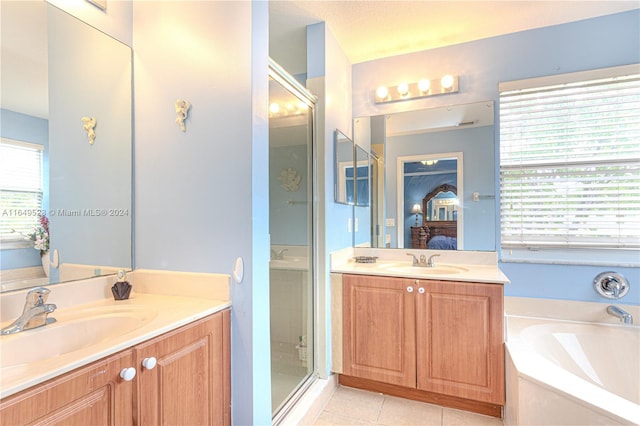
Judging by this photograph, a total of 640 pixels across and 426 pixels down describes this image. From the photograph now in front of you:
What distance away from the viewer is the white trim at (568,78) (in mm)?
2068

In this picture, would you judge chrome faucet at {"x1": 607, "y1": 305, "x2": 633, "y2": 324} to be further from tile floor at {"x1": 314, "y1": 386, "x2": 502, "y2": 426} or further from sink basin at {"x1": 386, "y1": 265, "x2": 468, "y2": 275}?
tile floor at {"x1": 314, "y1": 386, "x2": 502, "y2": 426}

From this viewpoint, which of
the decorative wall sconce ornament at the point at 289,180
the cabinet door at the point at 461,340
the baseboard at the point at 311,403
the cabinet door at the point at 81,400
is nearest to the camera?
the cabinet door at the point at 81,400

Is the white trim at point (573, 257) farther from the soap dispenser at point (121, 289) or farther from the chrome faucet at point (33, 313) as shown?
the chrome faucet at point (33, 313)

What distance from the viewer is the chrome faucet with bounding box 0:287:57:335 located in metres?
1.00

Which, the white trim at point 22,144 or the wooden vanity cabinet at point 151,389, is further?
the white trim at point 22,144

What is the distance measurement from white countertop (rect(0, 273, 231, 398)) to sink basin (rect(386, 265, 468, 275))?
1.27m

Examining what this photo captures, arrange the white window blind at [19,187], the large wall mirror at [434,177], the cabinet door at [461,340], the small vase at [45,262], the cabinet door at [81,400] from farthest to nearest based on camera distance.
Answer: the large wall mirror at [434,177]
the cabinet door at [461,340]
the small vase at [45,262]
the white window blind at [19,187]
the cabinet door at [81,400]

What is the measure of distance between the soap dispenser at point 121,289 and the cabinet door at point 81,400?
0.56 metres

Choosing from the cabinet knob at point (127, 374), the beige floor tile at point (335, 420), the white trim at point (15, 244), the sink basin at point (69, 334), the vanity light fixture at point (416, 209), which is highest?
the vanity light fixture at point (416, 209)

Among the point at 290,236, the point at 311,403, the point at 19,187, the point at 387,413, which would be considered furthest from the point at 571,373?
the point at 19,187

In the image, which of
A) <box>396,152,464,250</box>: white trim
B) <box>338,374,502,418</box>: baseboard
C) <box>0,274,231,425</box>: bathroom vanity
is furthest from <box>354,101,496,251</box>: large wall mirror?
<box>0,274,231,425</box>: bathroom vanity

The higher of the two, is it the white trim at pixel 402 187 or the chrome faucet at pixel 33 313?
the white trim at pixel 402 187

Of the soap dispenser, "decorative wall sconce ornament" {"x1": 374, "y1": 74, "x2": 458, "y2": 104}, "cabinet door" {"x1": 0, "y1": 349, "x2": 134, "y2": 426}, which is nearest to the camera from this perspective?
"cabinet door" {"x1": 0, "y1": 349, "x2": 134, "y2": 426}

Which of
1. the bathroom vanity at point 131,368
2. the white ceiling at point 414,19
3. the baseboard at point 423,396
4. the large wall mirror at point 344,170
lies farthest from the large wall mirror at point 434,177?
the bathroom vanity at point 131,368
